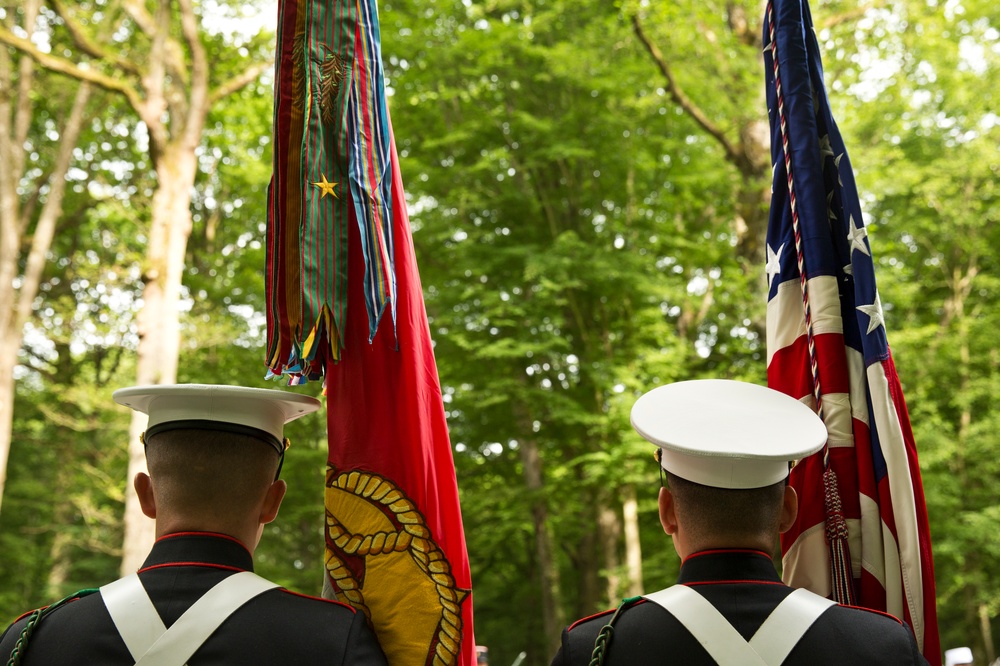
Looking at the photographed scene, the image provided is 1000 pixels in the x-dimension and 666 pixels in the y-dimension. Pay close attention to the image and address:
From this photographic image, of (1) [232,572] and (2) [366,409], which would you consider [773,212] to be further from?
(1) [232,572]

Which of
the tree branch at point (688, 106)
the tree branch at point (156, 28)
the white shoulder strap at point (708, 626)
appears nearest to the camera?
the white shoulder strap at point (708, 626)

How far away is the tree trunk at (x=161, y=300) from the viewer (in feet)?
35.7

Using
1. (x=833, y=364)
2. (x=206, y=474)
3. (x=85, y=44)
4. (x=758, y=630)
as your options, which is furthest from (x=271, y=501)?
(x=85, y=44)

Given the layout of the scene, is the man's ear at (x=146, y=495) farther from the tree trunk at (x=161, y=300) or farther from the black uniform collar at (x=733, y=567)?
the tree trunk at (x=161, y=300)

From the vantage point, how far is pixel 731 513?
6.78ft

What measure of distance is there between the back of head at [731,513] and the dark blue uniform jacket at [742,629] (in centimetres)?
4

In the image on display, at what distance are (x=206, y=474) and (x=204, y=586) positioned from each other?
0.26m

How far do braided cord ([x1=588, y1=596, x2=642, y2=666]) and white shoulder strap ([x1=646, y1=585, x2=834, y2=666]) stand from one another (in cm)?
9

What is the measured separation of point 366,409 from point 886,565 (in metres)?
1.41

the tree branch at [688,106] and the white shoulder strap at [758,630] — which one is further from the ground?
the tree branch at [688,106]

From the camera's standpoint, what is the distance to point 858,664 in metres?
1.95

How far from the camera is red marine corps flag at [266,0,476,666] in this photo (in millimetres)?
2350

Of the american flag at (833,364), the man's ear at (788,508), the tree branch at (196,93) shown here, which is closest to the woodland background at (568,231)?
the tree branch at (196,93)

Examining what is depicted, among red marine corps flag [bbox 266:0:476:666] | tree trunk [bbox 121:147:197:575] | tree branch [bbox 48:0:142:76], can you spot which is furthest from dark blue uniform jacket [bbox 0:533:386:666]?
tree branch [bbox 48:0:142:76]
